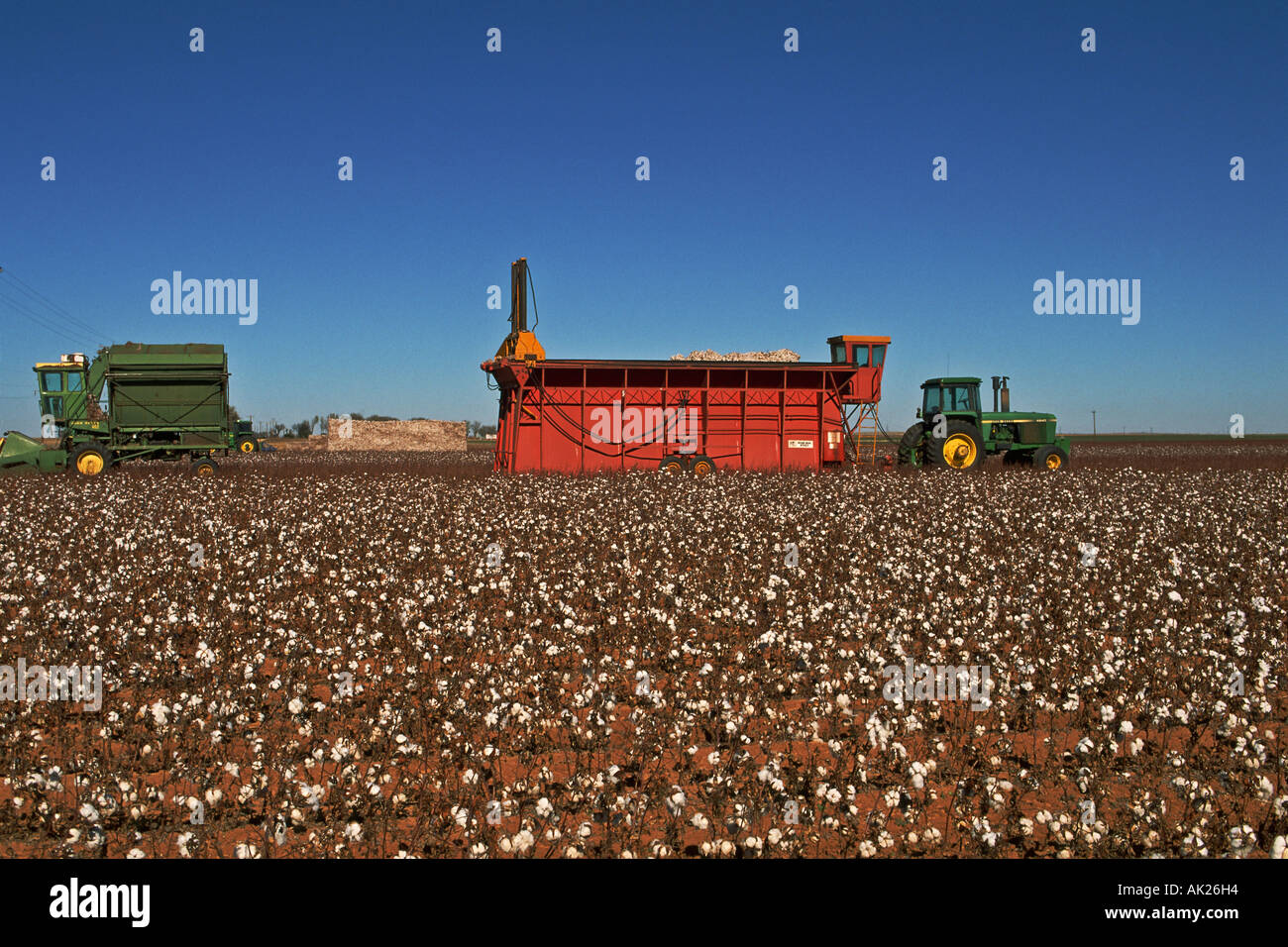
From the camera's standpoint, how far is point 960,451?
77.8 feet

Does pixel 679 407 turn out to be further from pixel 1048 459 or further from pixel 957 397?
pixel 1048 459

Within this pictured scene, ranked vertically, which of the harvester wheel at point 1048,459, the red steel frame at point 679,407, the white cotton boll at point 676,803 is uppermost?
the red steel frame at point 679,407

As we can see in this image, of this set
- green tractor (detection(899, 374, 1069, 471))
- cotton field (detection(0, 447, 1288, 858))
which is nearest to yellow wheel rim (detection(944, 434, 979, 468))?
green tractor (detection(899, 374, 1069, 471))

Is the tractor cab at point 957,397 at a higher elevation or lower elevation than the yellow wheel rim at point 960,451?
higher

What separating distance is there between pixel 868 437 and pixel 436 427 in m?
37.8

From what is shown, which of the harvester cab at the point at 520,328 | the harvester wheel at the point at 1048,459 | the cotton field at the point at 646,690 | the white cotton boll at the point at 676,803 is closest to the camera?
the white cotton boll at the point at 676,803

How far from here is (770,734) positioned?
546 centimetres

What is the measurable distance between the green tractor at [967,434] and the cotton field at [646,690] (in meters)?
10.9

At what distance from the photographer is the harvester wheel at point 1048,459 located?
24.3 meters

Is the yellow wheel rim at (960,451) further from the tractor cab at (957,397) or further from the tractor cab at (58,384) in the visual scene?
the tractor cab at (58,384)

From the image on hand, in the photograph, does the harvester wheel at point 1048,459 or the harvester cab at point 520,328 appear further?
the harvester wheel at point 1048,459

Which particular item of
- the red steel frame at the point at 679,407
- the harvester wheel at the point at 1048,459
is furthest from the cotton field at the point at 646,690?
the harvester wheel at the point at 1048,459

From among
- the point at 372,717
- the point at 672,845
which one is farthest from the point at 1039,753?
the point at 372,717
